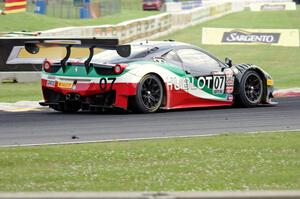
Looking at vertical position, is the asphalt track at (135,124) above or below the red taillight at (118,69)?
below

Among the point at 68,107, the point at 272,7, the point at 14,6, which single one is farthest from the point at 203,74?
the point at 272,7

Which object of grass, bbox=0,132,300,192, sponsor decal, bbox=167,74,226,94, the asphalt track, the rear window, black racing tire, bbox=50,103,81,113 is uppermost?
the rear window

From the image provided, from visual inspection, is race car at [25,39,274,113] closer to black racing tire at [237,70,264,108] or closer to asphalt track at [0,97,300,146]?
black racing tire at [237,70,264,108]

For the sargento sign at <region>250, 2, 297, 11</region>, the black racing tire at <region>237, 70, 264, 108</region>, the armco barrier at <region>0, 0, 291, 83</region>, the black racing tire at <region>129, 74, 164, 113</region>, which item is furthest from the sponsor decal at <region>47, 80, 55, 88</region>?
the sargento sign at <region>250, 2, 297, 11</region>

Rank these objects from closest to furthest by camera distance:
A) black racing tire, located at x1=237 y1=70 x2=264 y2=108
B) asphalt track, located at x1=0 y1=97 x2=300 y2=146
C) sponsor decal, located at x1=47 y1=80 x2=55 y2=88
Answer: asphalt track, located at x1=0 y1=97 x2=300 y2=146
sponsor decal, located at x1=47 y1=80 x2=55 y2=88
black racing tire, located at x1=237 y1=70 x2=264 y2=108

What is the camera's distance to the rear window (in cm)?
1474

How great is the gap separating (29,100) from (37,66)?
455cm

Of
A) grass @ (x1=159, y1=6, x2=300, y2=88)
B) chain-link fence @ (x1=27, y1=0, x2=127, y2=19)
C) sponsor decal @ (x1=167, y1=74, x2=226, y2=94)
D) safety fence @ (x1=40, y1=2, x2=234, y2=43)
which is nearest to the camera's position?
sponsor decal @ (x1=167, y1=74, x2=226, y2=94)

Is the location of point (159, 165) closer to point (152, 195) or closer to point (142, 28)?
point (152, 195)

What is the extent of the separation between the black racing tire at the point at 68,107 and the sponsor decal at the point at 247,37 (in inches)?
924

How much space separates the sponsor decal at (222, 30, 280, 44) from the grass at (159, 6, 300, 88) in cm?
30

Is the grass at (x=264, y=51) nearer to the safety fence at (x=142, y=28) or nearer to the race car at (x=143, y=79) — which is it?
the safety fence at (x=142, y=28)

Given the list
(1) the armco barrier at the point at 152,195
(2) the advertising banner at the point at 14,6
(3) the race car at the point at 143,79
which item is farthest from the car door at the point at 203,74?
(2) the advertising banner at the point at 14,6

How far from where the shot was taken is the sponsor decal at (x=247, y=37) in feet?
124
